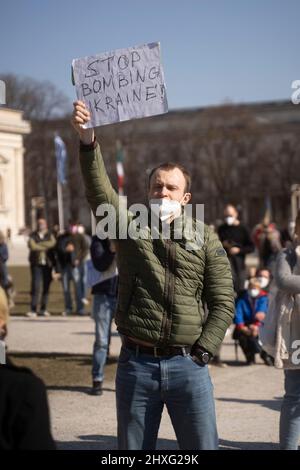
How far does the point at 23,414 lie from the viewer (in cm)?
281

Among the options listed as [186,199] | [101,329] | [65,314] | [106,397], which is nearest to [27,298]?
[65,314]

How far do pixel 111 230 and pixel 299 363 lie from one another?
6.48ft

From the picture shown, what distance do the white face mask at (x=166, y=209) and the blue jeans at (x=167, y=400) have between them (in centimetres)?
64

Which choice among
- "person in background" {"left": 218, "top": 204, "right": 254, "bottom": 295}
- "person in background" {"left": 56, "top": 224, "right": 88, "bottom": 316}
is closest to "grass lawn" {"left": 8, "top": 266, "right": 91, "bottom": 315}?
"person in background" {"left": 56, "top": 224, "right": 88, "bottom": 316}

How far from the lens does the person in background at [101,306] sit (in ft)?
30.3

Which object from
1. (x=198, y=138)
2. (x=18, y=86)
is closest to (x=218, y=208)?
(x=198, y=138)

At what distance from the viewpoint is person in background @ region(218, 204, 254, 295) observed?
12.2 meters

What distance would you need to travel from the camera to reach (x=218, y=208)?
3556 inches

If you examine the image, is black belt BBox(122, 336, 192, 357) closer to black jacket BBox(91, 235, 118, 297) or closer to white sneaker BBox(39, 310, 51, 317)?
black jacket BBox(91, 235, 118, 297)

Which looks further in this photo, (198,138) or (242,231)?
(198,138)

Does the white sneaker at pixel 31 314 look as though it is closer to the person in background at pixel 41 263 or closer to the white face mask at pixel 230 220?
the person in background at pixel 41 263

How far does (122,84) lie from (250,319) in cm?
717

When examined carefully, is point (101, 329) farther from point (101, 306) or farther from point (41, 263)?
point (41, 263)

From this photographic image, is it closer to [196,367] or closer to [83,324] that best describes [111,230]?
[196,367]
